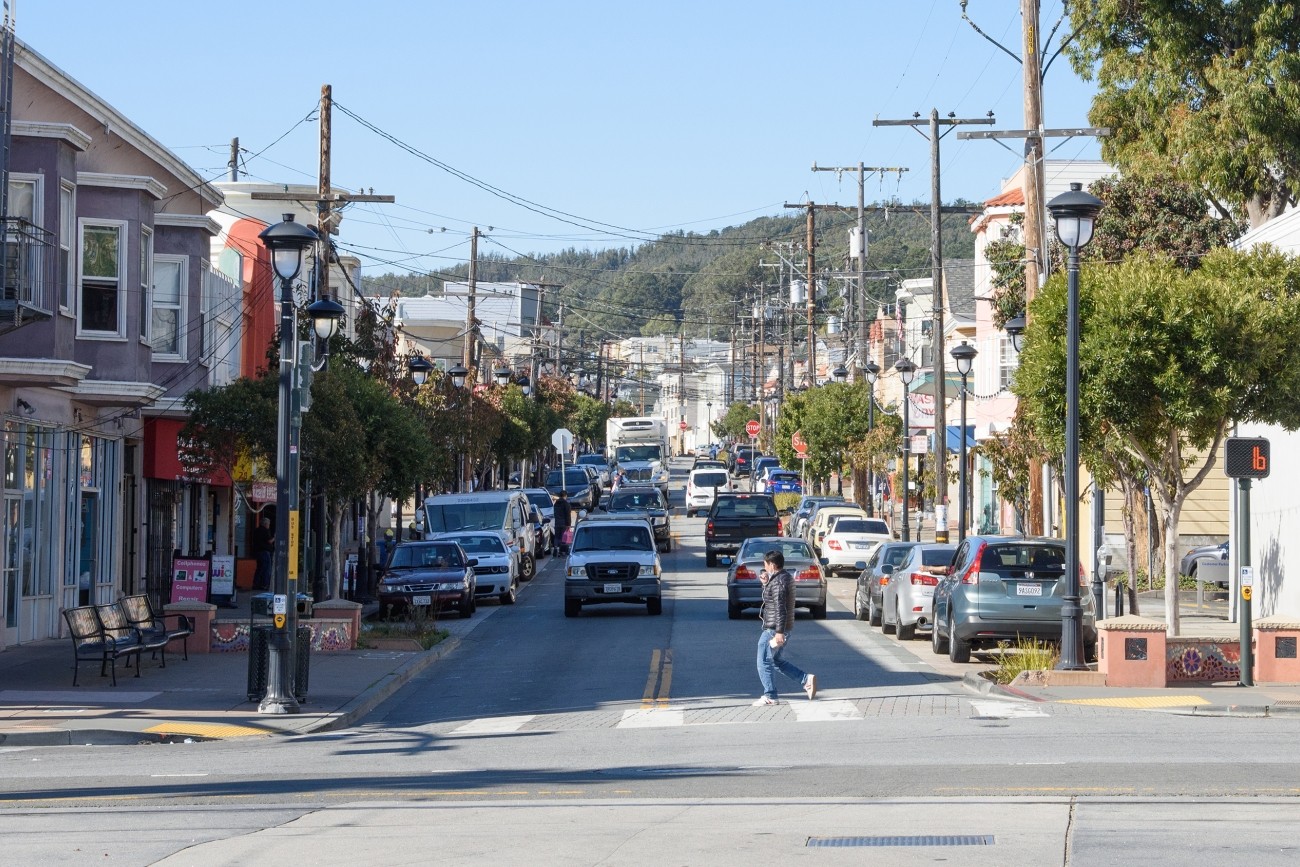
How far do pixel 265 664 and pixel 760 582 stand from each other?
41.4 ft

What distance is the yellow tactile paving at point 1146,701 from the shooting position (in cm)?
1806

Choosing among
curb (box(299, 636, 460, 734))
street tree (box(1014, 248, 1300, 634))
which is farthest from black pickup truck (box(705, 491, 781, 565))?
street tree (box(1014, 248, 1300, 634))

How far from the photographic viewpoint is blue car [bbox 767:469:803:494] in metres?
76.6

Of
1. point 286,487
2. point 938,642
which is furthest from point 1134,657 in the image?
point 286,487

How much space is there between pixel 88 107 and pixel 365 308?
11991mm

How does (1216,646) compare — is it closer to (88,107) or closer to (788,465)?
(88,107)

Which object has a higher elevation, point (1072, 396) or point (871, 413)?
point (871, 413)

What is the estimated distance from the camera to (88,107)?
27.1 metres

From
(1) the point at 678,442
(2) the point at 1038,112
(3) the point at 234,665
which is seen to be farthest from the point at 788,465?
(1) the point at 678,442

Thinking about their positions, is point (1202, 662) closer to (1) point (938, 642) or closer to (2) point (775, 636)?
(1) point (938, 642)

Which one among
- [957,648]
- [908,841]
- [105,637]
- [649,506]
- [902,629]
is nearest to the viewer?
[908,841]

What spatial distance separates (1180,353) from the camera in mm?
20359

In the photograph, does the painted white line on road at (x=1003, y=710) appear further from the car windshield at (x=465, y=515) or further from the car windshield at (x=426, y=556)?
the car windshield at (x=465, y=515)

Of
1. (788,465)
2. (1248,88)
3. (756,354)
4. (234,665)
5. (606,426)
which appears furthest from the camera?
(606,426)
